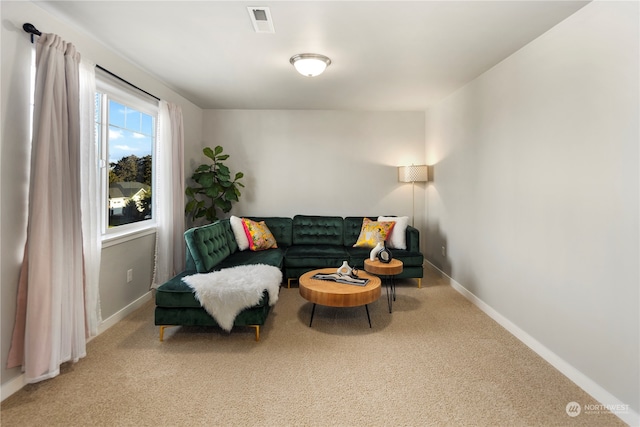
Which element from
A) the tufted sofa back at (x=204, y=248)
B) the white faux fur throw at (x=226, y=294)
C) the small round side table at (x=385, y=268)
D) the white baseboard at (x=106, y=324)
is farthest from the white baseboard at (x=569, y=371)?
the white baseboard at (x=106, y=324)

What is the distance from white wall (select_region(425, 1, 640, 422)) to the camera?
71.6 inches

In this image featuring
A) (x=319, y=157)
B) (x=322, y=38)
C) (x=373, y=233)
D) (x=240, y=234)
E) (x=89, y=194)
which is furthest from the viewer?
(x=319, y=157)

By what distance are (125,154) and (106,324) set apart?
1681 mm

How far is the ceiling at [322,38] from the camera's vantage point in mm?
2141

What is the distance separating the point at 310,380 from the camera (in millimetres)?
2105

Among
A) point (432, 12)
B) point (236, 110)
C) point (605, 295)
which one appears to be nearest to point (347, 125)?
point (236, 110)

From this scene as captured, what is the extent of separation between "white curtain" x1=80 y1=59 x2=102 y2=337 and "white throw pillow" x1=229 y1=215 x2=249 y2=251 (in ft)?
5.75

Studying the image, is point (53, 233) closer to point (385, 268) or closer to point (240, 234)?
point (240, 234)

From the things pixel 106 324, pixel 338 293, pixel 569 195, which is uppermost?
pixel 569 195

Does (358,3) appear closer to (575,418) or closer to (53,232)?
(53,232)

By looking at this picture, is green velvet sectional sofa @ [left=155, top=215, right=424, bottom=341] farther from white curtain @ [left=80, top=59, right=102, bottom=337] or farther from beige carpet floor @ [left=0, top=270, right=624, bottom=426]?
white curtain @ [left=80, top=59, right=102, bottom=337]

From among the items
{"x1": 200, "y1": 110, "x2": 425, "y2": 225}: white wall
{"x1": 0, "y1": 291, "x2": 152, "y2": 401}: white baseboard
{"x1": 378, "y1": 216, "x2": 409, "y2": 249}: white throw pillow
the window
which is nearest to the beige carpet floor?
{"x1": 0, "y1": 291, "x2": 152, "y2": 401}: white baseboard

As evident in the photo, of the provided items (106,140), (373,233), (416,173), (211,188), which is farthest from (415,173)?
(106,140)

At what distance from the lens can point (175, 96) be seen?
13.4 ft
